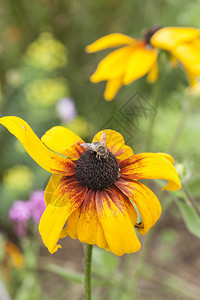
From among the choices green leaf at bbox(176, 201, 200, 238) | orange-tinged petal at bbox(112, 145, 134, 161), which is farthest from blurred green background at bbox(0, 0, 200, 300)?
orange-tinged petal at bbox(112, 145, 134, 161)

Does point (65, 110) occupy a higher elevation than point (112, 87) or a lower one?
lower

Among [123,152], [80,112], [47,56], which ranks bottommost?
[80,112]

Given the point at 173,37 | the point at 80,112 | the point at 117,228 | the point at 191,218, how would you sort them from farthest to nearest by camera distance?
the point at 80,112 < the point at 173,37 < the point at 191,218 < the point at 117,228

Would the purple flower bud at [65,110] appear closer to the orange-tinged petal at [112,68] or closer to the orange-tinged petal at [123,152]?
the orange-tinged petal at [112,68]

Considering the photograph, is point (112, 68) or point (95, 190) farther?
point (112, 68)

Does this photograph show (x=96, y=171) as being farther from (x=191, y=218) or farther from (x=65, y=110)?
(x=65, y=110)

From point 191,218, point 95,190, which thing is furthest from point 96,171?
point 191,218

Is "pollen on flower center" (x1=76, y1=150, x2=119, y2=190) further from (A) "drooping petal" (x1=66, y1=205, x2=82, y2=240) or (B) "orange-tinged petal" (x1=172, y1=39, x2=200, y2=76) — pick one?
(B) "orange-tinged petal" (x1=172, y1=39, x2=200, y2=76)

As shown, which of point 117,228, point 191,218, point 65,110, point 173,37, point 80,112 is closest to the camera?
point 117,228

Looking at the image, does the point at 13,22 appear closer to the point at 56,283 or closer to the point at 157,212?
the point at 56,283
